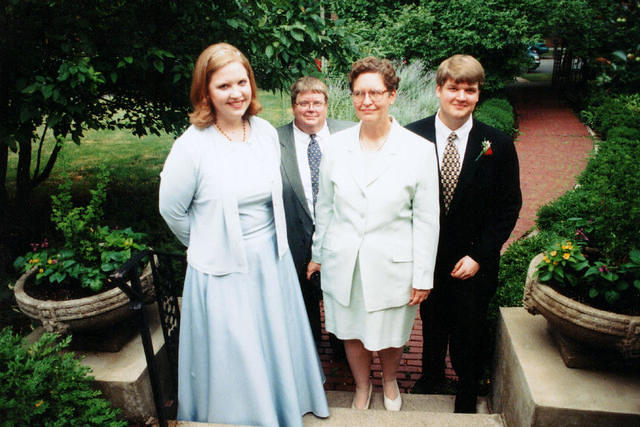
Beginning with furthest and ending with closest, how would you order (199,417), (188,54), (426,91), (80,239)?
(426,91) → (188,54) → (80,239) → (199,417)

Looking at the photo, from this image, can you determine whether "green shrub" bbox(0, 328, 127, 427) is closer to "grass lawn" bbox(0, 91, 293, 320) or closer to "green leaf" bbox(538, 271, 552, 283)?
"grass lawn" bbox(0, 91, 293, 320)

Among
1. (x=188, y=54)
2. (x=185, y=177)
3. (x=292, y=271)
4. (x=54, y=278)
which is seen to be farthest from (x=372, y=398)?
(x=188, y=54)

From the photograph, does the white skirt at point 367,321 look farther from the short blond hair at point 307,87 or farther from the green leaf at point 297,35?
the green leaf at point 297,35

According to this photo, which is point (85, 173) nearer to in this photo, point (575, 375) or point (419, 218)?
point (419, 218)

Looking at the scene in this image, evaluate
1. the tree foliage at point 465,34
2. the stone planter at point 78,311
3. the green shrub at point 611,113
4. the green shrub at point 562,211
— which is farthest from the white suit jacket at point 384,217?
the tree foliage at point 465,34

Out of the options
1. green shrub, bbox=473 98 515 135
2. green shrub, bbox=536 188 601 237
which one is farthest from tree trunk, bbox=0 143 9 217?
green shrub, bbox=473 98 515 135

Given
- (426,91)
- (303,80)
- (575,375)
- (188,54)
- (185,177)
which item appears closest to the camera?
(185,177)

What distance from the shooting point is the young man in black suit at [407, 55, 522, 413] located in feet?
8.55

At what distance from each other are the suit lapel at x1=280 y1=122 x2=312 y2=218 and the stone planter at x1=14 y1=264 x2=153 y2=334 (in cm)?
130

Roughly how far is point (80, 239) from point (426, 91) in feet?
29.0

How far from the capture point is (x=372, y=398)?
3.11m

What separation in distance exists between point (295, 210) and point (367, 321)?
3.27ft

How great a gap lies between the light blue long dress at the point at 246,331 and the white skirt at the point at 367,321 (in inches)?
11.1

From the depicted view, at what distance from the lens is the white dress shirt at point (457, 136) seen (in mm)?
2701
